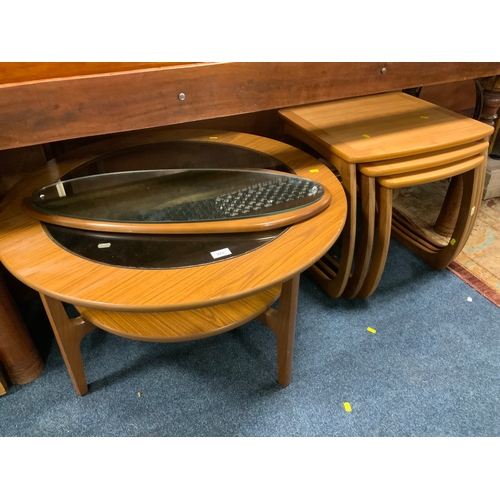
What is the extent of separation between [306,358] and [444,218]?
0.83 meters

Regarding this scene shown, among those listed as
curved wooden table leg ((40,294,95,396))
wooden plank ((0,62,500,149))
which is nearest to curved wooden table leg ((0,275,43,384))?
curved wooden table leg ((40,294,95,396))

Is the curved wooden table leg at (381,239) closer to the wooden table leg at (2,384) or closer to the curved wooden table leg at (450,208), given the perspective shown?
the curved wooden table leg at (450,208)

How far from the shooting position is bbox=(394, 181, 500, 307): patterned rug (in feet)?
4.42

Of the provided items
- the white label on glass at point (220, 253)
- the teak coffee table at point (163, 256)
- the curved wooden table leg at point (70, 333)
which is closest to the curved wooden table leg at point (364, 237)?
the teak coffee table at point (163, 256)

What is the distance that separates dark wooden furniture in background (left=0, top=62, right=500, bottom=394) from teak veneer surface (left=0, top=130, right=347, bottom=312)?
18cm

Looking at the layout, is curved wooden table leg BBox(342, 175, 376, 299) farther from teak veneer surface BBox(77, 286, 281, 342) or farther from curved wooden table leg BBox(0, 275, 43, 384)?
curved wooden table leg BBox(0, 275, 43, 384)

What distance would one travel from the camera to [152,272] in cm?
67

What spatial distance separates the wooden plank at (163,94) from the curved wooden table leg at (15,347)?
43cm

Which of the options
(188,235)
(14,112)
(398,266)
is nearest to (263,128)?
(398,266)

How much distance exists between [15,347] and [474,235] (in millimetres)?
1635

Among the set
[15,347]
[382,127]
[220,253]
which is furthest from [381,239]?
[15,347]

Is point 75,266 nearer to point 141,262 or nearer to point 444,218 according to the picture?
point 141,262

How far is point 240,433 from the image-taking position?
95 cm

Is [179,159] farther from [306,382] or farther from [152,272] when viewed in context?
[306,382]
